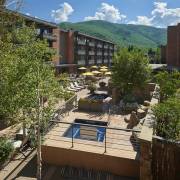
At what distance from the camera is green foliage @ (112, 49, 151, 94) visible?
2598cm

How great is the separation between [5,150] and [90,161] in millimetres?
3633

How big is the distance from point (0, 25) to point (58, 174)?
612 cm

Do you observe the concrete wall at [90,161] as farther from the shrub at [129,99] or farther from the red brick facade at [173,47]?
the red brick facade at [173,47]

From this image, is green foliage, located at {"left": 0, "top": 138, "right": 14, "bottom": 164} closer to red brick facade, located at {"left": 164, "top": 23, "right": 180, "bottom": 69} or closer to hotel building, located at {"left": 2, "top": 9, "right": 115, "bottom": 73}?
hotel building, located at {"left": 2, "top": 9, "right": 115, "bottom": 73}

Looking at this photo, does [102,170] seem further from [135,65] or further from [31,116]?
[135,65]

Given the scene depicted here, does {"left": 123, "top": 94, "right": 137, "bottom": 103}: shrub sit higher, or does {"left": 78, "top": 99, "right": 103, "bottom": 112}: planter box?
{"left": 123, "top": 94, "right": 137, "bottom": 103}: shrub

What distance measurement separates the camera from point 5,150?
35.7ft

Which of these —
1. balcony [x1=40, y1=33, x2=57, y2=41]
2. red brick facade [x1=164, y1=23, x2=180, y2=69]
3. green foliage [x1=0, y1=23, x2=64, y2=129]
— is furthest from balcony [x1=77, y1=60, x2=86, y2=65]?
green foliage [x1=0, y1=23, x2=64, y2=129]

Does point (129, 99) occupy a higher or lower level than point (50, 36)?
lower

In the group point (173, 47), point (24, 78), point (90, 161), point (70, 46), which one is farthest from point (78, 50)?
point (24, 78)

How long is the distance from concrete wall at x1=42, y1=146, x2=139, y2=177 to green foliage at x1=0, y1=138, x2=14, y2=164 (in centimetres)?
143

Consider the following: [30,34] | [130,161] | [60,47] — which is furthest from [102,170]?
[60,47]

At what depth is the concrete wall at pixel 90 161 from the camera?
1009 cm

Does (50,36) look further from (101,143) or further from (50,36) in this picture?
(101,143)
